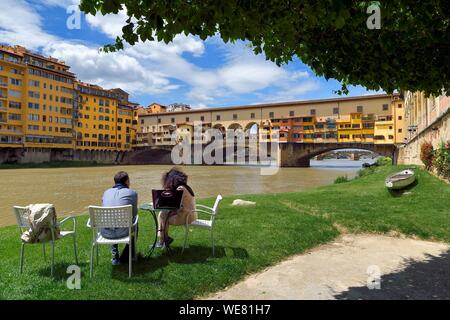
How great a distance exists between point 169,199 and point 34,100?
261ft

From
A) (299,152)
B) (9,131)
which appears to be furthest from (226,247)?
(9,131)

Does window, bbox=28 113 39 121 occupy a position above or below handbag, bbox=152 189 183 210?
above

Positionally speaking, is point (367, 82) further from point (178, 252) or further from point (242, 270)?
point (178, 252)

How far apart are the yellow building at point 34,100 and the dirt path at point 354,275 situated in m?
76.4

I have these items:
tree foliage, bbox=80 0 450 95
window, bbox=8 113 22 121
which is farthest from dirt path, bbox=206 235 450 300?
window, bbox=8 113 22 121

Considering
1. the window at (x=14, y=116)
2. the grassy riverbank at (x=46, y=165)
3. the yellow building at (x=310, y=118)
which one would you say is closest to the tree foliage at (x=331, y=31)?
the yellow building at (x=310, y=118)

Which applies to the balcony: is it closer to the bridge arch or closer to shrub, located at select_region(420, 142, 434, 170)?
the bridge arch

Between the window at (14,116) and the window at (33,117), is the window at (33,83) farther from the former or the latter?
the window at (14,116)

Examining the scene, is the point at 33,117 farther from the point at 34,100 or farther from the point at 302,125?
the point at 302,125

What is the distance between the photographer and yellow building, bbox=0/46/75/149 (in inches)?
2699

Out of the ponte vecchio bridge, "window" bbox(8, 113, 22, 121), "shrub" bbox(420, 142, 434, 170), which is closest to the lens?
"shrub" bbox(420, 142, 434, 170)

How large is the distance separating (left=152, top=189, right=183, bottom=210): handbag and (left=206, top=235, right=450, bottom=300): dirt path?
5.46ft
